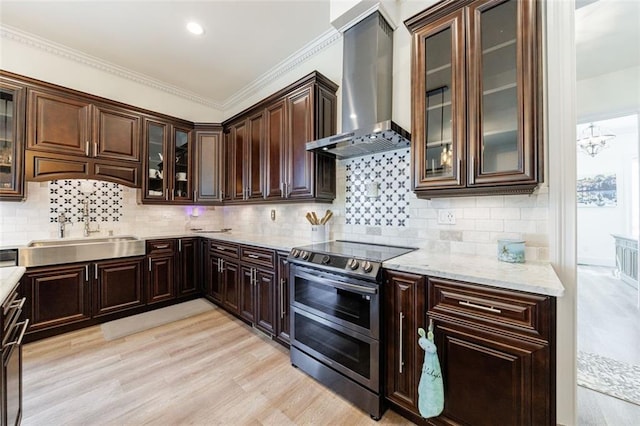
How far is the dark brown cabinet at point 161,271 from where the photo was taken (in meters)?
3.14

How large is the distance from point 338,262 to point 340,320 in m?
0.40

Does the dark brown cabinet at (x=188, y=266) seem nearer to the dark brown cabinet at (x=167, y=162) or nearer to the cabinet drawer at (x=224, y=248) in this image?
the cabinet drawer at (x=224, y=248)

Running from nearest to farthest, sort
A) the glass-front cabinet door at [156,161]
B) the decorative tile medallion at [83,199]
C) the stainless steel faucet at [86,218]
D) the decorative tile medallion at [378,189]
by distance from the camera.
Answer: the decorative tile medallion at [378,189], the decorative tile medallion at [83,199], the stainless steel faucet at [86,218], the glass-front cabinet door at [156,161]

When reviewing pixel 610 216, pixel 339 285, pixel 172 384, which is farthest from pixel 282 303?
pixel 610 216

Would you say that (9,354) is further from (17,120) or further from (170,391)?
(17,120)

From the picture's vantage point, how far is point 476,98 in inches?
63.1

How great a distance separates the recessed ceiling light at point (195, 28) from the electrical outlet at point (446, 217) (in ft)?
9.64

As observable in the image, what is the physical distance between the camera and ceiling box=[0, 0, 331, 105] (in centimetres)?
236

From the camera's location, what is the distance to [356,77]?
2293 millimetres

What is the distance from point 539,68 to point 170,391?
3.13 m

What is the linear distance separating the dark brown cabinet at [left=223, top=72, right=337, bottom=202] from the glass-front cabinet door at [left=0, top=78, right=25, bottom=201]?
2098 millimetres

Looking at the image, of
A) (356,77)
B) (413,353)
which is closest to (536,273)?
(413,353)

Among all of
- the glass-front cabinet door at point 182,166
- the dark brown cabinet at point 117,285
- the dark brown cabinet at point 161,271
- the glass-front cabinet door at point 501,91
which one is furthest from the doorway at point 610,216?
the glass-front cabinet door at point 182,166

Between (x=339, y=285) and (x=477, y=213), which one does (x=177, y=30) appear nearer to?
(x=339, y=285)
